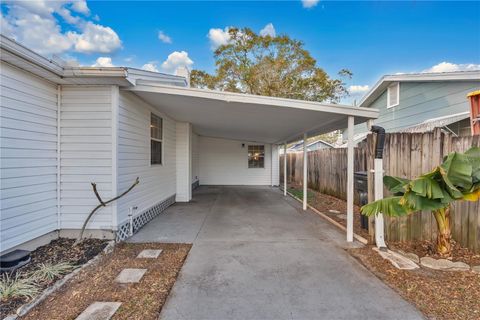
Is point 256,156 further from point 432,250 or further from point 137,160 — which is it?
point 432,250

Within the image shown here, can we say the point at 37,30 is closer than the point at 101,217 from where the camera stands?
No

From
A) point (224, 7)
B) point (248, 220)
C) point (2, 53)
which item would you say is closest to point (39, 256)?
point (2, 53)

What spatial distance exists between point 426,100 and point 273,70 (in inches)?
392

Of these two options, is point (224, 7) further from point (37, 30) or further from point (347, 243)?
point (347, 243)

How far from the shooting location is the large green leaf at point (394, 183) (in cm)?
354

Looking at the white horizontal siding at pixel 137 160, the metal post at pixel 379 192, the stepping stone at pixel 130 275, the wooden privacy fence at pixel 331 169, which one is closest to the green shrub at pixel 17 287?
the stepping stone at pixel 130 275

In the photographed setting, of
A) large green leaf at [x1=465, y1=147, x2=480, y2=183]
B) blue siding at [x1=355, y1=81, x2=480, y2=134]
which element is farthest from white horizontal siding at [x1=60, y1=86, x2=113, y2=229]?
blue siding at [x1=355, y1=81, x2=480, y2=134]

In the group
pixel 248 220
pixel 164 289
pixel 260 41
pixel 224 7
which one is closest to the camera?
pixel 164 289

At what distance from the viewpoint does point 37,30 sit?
5145 millimetres

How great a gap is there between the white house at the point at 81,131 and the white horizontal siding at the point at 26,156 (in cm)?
1

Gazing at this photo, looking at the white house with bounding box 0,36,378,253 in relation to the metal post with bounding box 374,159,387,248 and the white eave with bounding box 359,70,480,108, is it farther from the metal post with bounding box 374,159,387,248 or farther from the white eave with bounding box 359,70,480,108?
the white eave with bounding box 359,70,480,108

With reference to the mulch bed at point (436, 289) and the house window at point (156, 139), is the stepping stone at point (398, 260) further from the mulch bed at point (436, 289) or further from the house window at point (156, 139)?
the house window at point (156, 139)

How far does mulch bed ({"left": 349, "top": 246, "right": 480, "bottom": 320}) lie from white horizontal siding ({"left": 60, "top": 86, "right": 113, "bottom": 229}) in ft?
14.5

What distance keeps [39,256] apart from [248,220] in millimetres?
3977
